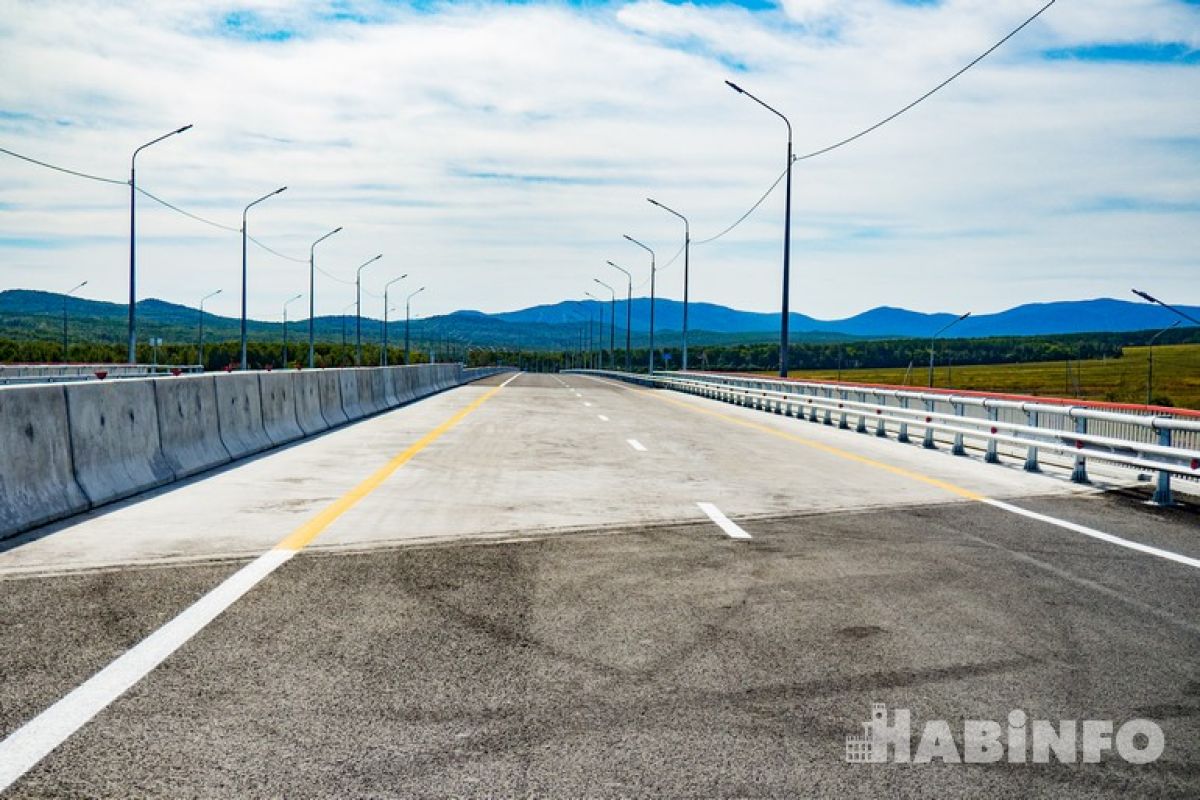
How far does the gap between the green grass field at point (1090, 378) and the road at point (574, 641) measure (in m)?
94.4

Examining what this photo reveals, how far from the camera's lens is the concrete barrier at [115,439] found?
10.0 m

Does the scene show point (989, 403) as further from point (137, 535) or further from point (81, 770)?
point (81, 770)

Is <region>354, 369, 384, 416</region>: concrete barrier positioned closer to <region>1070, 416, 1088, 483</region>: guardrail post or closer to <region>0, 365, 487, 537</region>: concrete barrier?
<region>0, 365, 487, 537</region>: concrete barrier

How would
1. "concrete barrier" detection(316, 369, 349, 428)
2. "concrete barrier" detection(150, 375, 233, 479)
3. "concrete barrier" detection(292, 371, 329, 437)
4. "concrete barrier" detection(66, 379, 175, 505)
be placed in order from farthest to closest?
1. "concrete barrier" detection(316, 369, 349, 428)
2. "concrete barrier" detection(292, 371, 329, 437)
3. "concrete barrier" detection(150, 375, 233, 479)
4. "concrete barrier" detection(66, 379, 175, 505)

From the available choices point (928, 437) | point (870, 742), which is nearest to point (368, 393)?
point (928, 437)

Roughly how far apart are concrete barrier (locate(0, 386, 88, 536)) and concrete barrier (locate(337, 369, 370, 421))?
13.8m

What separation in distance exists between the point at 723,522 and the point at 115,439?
594cm

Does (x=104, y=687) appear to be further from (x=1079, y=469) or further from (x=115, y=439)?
(x=1079, y=469)

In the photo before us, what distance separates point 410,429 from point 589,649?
15.9m

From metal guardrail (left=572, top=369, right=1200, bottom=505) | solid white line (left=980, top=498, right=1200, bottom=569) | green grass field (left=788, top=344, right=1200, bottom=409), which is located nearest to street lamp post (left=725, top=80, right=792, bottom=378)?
metal guardrail (left=572, top=369, right=1200, bottom=505)

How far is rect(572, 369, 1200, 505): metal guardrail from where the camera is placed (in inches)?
450

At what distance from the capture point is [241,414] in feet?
51.1

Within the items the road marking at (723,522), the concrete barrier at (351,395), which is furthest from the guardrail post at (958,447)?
the concrete barrier at (351,395)

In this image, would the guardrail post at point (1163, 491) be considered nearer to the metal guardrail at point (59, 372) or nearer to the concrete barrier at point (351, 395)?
the concrete barrier at point (351, 395)
